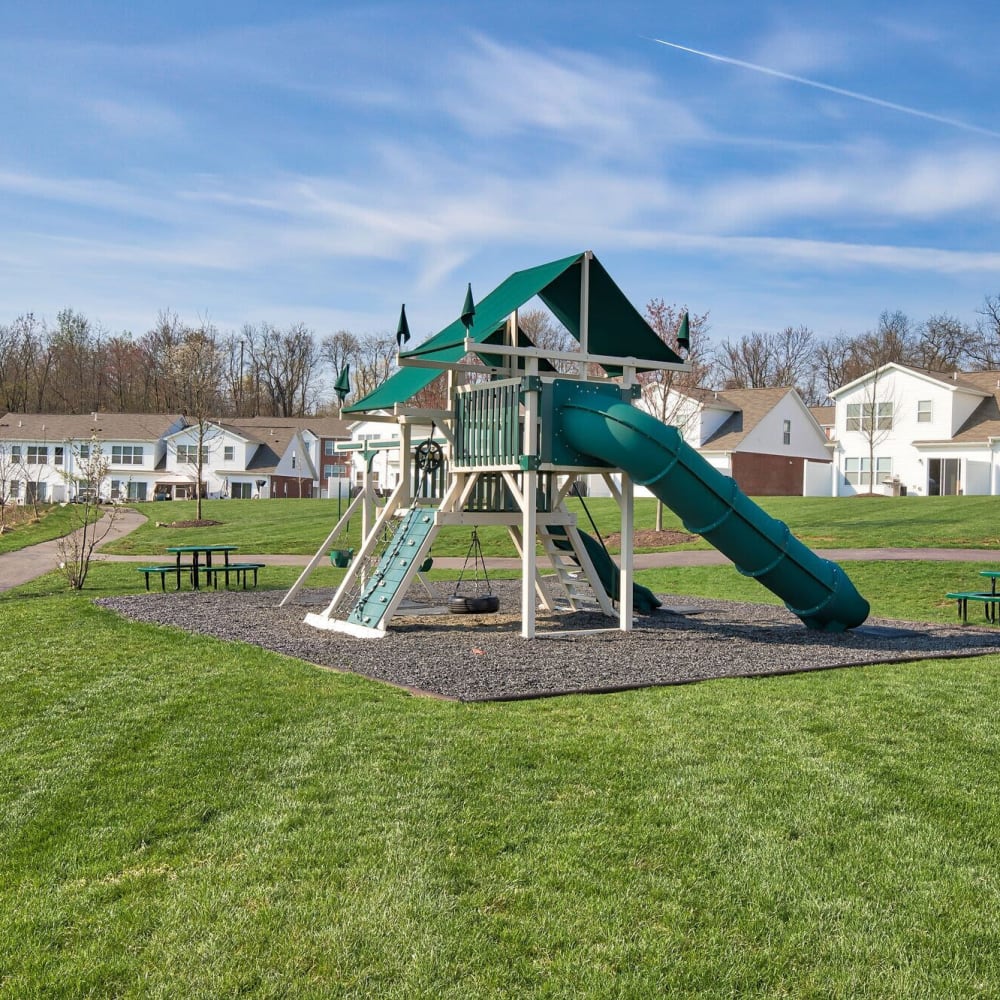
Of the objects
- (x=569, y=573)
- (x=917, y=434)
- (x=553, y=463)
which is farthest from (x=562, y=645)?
(x=917, y=434)

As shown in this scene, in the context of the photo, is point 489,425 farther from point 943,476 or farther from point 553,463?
point 943,476

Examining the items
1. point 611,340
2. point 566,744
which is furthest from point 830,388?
point 566,744

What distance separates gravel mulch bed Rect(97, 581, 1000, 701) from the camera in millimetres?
10117

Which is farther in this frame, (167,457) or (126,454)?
(167,457)

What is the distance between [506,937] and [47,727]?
4.78 meters

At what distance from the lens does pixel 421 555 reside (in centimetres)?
1346

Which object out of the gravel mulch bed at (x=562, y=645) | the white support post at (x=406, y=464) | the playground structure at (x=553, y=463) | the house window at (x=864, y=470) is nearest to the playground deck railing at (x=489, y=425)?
the playground structure at (x=553, y=463)

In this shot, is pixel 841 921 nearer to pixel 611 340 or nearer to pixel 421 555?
pixel 421 555

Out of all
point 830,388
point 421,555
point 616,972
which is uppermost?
point 830,388

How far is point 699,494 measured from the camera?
1266 cm

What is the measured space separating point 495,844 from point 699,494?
25.9ft

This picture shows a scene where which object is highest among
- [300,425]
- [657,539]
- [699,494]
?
[300,425]

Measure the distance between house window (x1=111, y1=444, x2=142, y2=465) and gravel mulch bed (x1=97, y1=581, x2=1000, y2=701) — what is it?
60360 millimetres

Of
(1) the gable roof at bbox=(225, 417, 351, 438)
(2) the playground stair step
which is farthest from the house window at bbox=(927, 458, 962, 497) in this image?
(1) the gable roof at bbox=(225, 417, 351, 438)
